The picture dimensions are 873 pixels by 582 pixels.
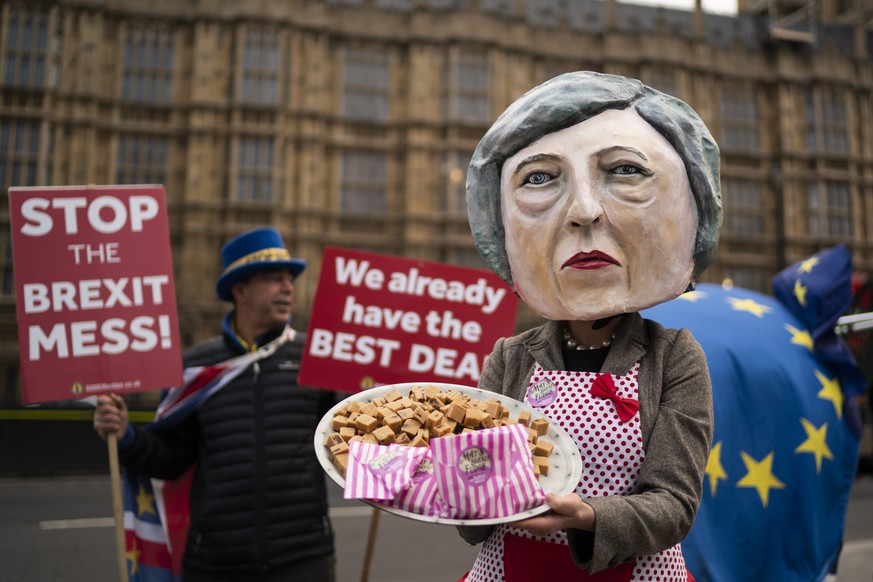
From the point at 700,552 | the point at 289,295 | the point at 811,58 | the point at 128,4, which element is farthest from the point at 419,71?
the point at 700,552

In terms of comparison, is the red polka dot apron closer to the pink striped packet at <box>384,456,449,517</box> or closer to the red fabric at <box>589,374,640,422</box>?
the red fabric at <box>589,374,640,422</box>

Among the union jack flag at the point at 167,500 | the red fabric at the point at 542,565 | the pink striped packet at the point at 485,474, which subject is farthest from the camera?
the union jack flag at the point at 167,500

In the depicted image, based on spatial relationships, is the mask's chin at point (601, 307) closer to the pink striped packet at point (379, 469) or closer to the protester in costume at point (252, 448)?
the pink striped packet at point (379, 469)

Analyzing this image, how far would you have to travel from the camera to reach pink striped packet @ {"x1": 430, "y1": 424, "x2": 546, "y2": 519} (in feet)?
4.08

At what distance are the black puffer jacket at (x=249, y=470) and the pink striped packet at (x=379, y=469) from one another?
5.21 feet

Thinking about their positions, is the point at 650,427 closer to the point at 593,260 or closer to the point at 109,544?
the point at 593,260

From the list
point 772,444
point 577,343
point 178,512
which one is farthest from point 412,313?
point 577,343

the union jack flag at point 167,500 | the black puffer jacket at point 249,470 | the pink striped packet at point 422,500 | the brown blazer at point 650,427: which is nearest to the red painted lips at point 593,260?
the brown blazer at point 650,427

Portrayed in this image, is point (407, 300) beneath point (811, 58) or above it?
beneath

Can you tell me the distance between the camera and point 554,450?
1.39 m

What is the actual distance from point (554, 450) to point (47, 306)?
222 centimetres

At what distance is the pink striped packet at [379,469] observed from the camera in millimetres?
1277

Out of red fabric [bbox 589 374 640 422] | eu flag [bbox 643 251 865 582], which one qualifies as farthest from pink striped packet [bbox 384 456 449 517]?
eu flag [bbox 643 251 865 582]

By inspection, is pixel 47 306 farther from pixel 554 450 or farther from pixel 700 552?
pixel 700 552
